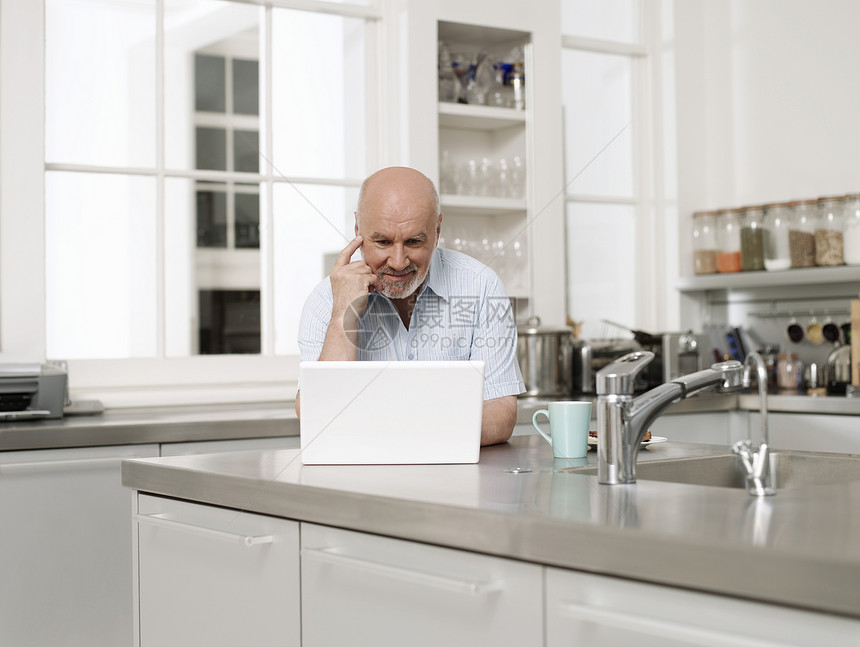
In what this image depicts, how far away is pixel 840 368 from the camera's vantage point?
9.53 ft

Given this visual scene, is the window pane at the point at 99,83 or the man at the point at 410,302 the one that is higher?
the window pane at the point at 99,83

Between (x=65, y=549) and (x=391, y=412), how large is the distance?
112 cm

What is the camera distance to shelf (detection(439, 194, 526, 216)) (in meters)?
3.04

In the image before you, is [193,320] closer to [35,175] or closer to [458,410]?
[35,175]

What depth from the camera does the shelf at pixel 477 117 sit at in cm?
310

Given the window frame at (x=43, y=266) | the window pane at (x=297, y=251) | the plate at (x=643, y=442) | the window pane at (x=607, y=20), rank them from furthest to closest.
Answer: the window pane at (x=297, y=251)
the window pane at (x=607, y=20)
the window frame at (x=43, y=266)
the plate at (x=643, y=442)

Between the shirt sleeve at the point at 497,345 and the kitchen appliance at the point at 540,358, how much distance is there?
101 centimetres

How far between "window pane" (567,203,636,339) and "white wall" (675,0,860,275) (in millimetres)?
207

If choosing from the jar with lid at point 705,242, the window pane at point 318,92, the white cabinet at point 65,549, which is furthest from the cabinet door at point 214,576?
the jar with lid at point 705,242

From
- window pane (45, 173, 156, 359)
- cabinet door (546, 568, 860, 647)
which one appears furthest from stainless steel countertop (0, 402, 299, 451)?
window pane (45, 173, 156, 359)

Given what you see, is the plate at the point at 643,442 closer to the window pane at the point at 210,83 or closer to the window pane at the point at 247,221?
the window pane at the point at 247,221

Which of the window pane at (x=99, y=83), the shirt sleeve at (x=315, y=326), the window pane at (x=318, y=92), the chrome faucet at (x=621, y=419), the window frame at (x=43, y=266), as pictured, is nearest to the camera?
the chrome faucet at (x=621, y=419)

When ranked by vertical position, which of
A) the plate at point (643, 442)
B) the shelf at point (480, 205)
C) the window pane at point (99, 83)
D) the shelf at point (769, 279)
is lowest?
the plate at point (643, 442)

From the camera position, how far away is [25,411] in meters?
2.24
